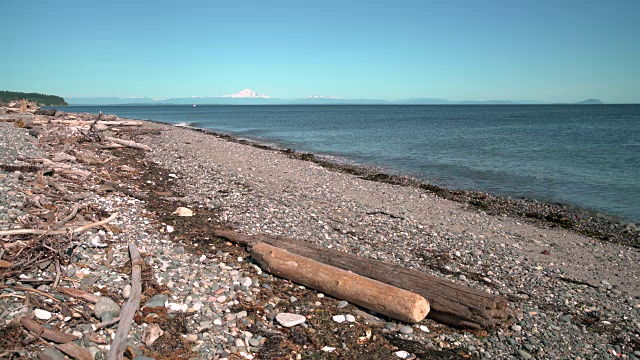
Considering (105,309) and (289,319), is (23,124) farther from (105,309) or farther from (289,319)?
(289,319)

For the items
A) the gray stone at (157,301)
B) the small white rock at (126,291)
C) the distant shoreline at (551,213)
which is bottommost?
the distant shoreline at (551,213)

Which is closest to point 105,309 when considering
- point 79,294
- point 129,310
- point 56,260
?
point 129,310

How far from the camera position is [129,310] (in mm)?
6102

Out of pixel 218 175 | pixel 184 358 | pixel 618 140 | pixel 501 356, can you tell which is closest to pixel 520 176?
pixel 218 175

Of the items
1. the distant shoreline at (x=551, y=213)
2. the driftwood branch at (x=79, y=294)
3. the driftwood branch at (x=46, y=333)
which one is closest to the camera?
the driftwood branch at (x=46, y=333)

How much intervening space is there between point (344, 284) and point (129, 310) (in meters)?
3.64

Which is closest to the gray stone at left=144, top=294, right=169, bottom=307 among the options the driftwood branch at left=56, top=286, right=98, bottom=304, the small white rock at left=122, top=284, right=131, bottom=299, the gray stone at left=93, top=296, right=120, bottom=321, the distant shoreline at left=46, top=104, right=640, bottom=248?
the small white rock at left=122, top=284, right=131, bottom=299

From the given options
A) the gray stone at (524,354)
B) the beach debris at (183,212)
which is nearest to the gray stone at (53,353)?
the gray stone at (524,354)

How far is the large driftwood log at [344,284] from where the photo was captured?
273 inches

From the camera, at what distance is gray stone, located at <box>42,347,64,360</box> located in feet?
16.1

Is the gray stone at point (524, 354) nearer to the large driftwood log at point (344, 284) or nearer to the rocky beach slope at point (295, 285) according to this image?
the rocky beach slope at point (295, 285)

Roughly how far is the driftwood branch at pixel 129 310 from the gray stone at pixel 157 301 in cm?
20

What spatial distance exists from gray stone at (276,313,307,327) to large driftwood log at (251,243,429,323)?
0.99 metres

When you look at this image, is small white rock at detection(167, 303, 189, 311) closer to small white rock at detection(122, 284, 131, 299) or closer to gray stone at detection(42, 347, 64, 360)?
small white rock at detection(122, 284, 131, 299)
